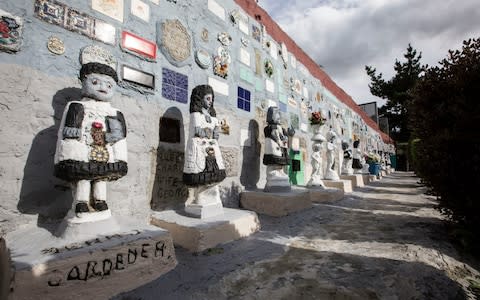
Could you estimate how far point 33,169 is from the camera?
2180 mm

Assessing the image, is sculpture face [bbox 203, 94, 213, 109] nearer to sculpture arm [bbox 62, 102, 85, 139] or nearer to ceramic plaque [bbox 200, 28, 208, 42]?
sculpture arm [bbox 62, 102, 85, 139]

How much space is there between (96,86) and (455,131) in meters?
3.88

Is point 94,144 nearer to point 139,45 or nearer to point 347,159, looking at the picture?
point 139,45

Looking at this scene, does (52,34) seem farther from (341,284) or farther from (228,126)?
(341,284)

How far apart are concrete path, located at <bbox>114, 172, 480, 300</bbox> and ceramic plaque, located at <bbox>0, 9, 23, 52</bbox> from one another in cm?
237

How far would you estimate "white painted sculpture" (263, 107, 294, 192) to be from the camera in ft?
14.8

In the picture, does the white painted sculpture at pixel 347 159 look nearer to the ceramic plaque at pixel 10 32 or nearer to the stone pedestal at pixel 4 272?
the ceramic plaque at pixel 10 32

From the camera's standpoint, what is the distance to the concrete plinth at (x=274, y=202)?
4004mm

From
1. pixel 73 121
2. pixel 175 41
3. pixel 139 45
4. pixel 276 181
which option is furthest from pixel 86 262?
pixel 276 181

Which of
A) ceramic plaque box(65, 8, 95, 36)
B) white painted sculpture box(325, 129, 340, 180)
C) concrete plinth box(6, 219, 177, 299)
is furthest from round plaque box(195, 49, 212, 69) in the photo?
white painted sculpture box(325, 129, 340, 180)

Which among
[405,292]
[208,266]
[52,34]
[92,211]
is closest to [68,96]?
[52,34]

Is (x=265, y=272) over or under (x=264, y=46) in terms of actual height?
under

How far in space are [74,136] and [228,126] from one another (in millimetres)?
2754

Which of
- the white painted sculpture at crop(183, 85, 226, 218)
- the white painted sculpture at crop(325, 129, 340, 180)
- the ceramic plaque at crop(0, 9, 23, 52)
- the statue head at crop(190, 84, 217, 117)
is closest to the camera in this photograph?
the ceramic plaque at crop(0, 9, 23, 52)
